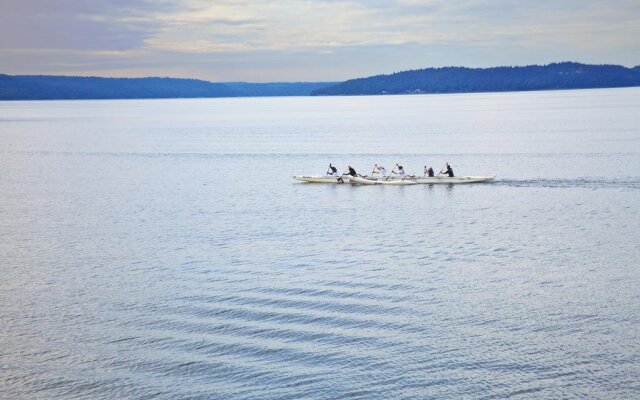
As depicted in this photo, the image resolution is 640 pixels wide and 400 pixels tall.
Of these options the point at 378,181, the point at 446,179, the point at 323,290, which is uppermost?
the point at 446,179

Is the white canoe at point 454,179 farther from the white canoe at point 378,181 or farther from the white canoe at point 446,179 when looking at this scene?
the white canoe at point 378,181

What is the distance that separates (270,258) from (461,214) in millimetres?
17025

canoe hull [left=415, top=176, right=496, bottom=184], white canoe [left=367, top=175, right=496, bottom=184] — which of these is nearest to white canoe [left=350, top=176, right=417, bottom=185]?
white canoe [left=367, top=175, right=496, bottom=184]

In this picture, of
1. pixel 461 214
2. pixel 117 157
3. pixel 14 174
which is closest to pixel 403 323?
pixel 461 214

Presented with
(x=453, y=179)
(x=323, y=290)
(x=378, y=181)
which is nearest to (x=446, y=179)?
(x=453, y=179)

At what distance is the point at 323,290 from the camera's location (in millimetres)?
30734

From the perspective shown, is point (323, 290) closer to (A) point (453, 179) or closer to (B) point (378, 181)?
(A) point (453, 179)

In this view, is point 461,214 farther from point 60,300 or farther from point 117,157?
point 117,157

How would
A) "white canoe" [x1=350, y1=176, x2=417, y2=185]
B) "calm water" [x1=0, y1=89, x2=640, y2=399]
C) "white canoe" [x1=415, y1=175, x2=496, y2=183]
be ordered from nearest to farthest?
"calm water" [x1=0, y1=89, x2=640, y2=399] → "white canoe" [x1=415, y1=175, x2=496, y2=183] → "white canoe" [x1=350, y1=176, x2=417, y2=185]

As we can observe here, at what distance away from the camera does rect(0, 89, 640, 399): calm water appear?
22609 mm

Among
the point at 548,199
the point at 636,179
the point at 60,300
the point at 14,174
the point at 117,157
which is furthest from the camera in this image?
the point at 117,157

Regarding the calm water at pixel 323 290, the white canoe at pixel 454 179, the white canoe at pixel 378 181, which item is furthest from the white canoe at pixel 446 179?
the calm water at pixel 323 290

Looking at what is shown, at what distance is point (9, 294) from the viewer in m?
32.3

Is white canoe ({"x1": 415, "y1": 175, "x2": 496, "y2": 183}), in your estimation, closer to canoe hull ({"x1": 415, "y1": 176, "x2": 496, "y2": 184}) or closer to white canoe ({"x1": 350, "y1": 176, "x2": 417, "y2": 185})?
canoe hull ({"x1": 415, "y1": 176, "x2": 496, "y2": 184})
